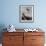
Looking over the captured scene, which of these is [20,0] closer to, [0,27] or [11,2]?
[11,2]

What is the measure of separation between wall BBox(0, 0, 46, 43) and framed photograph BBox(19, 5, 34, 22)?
96mm

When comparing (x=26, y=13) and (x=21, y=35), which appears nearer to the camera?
(x=21, y=35)

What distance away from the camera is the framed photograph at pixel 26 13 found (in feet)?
13.3

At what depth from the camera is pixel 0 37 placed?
13.2 feet

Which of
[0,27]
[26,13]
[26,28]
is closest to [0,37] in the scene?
[0,27]

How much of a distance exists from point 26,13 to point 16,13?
319 mm

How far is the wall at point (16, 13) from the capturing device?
405 centimetres

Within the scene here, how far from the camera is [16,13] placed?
4082 mm

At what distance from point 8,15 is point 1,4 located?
0.41 m

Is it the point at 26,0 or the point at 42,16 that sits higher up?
the point at 26,0

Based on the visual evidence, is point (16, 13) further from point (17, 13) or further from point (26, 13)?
point (26, 13)

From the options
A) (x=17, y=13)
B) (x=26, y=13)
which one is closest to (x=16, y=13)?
(x=17, y=13)

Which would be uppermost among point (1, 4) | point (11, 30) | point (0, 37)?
point (1, 4)

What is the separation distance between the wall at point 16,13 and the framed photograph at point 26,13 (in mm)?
96
